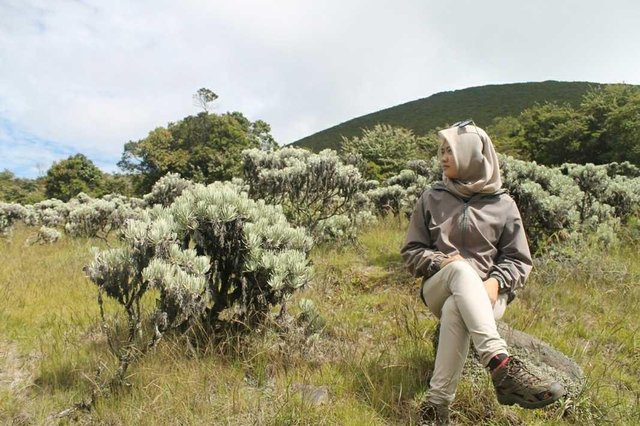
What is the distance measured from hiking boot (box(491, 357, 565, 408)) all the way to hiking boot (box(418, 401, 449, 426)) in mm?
387

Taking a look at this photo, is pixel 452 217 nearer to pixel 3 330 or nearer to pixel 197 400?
pixel 197 400

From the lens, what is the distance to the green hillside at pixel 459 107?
150 ft

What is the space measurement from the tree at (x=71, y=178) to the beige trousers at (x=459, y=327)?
3760 centimetres

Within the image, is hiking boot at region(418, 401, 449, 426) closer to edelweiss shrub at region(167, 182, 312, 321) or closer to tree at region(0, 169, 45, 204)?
edelweiss shrub at region(167, 182, 312, 321)

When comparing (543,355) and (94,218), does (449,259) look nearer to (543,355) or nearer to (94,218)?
(543,355)

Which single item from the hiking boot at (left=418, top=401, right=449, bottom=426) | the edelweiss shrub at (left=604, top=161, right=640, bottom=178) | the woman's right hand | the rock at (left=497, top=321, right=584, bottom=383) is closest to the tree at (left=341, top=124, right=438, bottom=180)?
the edelweiss shrub at (left=604, top=161, right=640, bottom=178)

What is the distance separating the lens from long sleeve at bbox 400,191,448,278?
2.65 m

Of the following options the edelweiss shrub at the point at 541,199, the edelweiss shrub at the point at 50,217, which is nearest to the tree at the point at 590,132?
the edelweiss shrub at the point at 541,199

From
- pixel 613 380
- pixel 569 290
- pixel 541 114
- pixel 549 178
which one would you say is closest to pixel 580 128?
pixel 541 114

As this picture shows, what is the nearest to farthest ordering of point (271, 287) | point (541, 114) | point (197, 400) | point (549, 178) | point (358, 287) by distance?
point (197, 400)
point (271, 287)
point (358, 287)
point (549, 178)
point (541, 114)

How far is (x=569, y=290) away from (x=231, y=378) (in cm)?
384

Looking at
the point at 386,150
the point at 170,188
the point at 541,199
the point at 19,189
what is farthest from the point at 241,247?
the point at 19,189

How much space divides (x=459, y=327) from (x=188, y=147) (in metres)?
34.4

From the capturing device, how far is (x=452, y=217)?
281 centimetres
